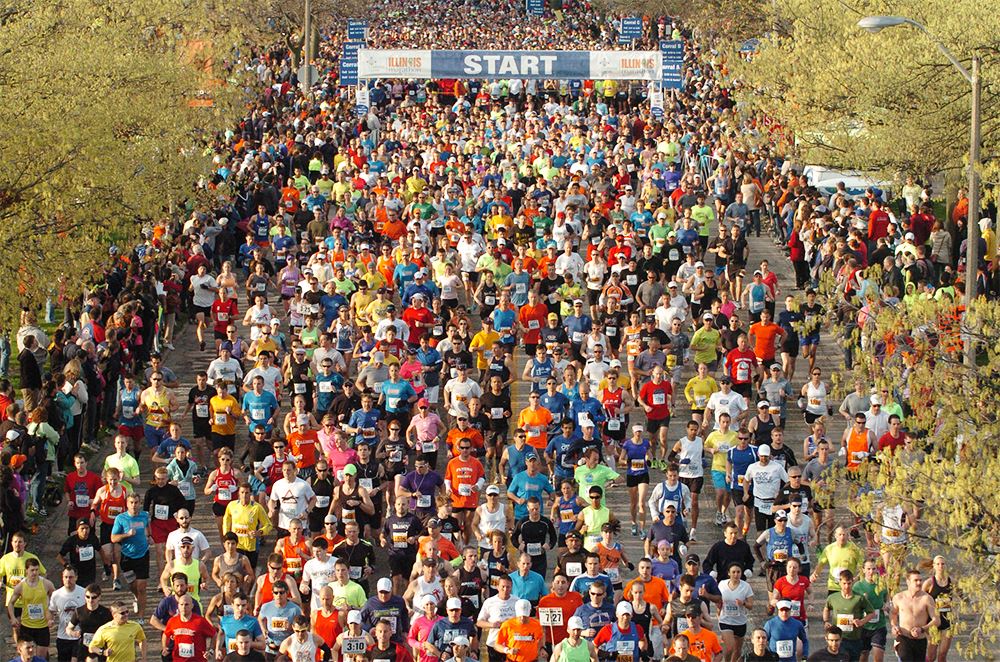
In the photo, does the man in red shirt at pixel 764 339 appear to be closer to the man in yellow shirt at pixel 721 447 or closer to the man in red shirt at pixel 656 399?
the man in red shirt at pixel 656 399

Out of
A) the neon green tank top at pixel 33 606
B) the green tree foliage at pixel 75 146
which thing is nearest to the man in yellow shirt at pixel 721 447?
the neon green tank top at pixel 33 606

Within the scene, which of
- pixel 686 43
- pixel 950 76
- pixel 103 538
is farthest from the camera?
pixel 686 43

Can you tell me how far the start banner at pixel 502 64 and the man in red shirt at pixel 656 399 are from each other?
974 inches

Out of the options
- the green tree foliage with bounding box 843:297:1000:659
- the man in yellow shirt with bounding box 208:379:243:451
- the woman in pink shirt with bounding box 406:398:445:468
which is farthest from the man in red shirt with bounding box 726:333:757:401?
the man in yellow shirt with bounding box 208:379:243:451

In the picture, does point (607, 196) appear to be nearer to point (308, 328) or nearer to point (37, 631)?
point (308, 328)

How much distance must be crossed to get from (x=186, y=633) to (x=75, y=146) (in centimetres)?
955

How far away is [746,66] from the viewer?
35.4 meters

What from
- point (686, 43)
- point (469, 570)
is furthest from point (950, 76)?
point (686, 43)

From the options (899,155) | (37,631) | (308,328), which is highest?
(899,155)

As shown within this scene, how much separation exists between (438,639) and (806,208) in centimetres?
1518

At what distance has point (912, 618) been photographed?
1633 cm

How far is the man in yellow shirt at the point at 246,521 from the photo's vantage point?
1823 centimetres

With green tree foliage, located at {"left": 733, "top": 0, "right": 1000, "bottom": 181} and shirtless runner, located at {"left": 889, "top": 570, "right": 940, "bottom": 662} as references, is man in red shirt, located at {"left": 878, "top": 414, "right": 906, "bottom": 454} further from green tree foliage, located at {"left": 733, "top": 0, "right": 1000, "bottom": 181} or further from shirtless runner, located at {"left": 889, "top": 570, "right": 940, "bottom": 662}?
green tree foliage, located at {"left": 733, "top": 0, "right": 1000, "bottom": 181}

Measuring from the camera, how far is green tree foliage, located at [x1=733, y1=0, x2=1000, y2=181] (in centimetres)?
2781
